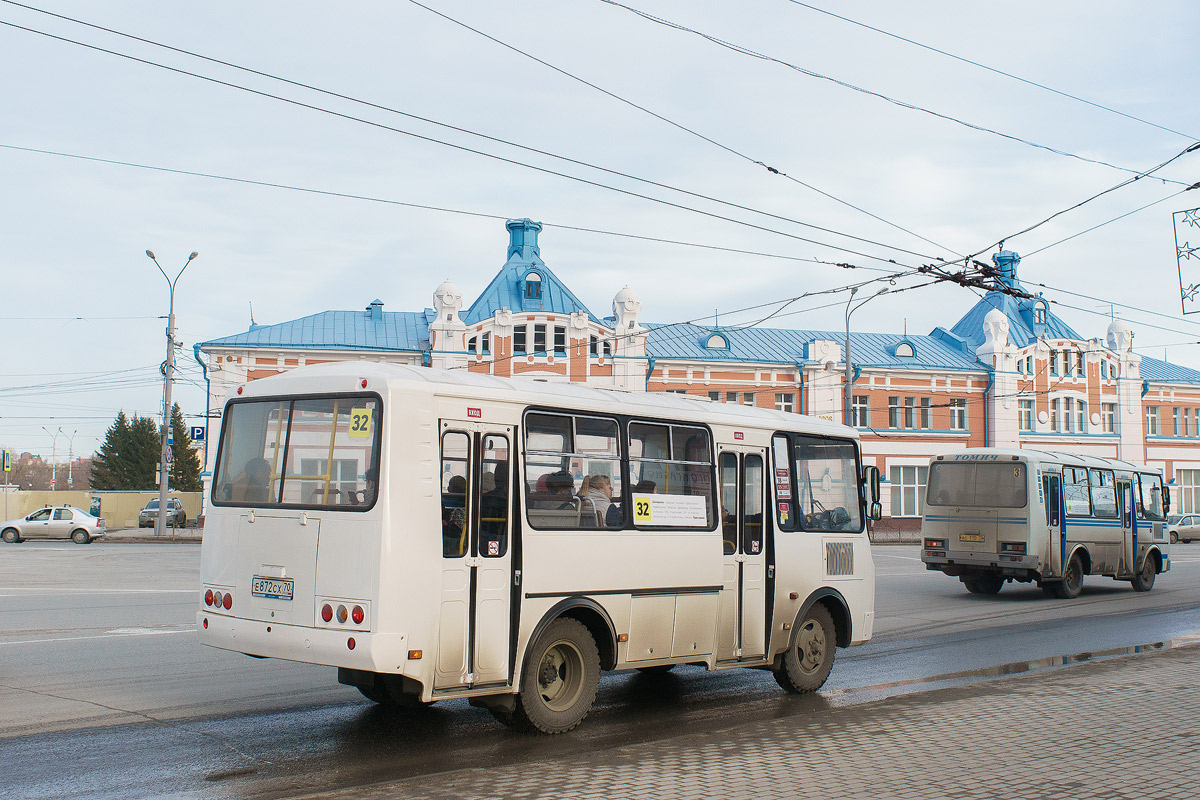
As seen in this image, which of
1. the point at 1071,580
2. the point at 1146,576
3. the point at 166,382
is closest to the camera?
the point at 1071,580

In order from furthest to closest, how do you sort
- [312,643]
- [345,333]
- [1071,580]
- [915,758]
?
1. [345,333]
2. [1071,580]
3. [915,758]
4. [312,643]

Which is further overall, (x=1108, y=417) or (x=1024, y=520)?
(x=1108, y=417)

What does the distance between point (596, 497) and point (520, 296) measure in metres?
43.9

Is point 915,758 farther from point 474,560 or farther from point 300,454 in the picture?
point 300,454

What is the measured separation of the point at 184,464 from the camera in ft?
256

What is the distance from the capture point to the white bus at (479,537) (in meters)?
7.45

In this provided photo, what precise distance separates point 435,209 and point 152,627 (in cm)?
759

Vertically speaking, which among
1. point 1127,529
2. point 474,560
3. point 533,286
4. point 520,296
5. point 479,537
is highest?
point 533,286

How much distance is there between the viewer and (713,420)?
32.7 ft

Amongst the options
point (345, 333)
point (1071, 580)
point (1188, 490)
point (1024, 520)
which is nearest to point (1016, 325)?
point (1188, 490)

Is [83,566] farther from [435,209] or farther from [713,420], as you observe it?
[713,420]

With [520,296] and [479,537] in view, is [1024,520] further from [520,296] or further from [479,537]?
[520,296]

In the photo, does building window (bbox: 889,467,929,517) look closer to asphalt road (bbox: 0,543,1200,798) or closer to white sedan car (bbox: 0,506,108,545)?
white sedan car (bbox: 0,506,108,545)

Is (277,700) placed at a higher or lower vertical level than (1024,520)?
lower
